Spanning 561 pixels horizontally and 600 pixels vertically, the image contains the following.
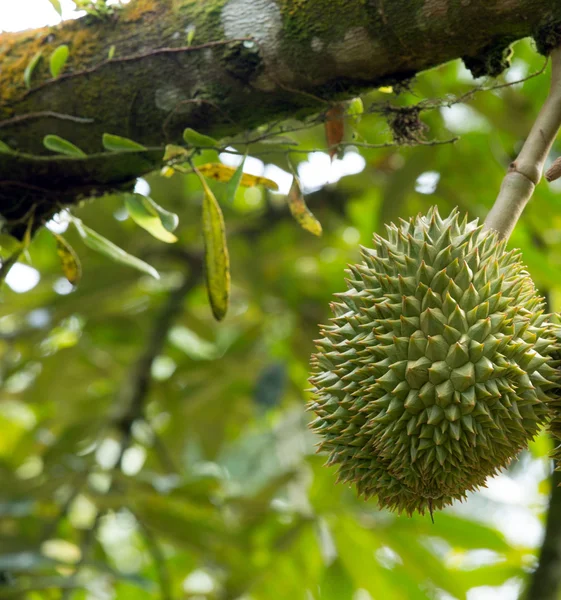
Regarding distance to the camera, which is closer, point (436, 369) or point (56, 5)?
point (436, 369)

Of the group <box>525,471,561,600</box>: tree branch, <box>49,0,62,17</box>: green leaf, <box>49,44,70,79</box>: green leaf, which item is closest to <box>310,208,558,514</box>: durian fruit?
<box>49,44,70,79</box>: green leaf

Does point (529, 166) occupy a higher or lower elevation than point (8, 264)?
higher

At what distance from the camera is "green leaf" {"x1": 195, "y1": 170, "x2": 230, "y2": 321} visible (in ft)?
5.31

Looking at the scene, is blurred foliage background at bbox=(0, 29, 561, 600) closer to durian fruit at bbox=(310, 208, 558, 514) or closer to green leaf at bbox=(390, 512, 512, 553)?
green leaf at bbox=(390, 512, 512, 553)

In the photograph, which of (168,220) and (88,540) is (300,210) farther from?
(88,540)

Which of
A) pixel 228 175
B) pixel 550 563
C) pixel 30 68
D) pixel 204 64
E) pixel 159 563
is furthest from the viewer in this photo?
pixel 159 563

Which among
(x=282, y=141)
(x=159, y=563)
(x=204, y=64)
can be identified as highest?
(x=204, y=64)

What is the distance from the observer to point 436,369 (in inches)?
49.4

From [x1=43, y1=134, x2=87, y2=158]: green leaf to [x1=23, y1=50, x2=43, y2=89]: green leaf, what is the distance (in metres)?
0.15

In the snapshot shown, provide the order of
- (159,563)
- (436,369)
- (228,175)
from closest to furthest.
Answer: (436,369) < (228,175) < (159,563)

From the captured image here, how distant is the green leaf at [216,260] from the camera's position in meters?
1.62

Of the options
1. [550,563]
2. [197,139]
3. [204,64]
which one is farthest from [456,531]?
[204,64]

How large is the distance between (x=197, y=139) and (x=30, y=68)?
0.47 metres

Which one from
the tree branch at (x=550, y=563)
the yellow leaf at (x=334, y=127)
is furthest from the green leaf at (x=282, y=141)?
the tree branch at (x=550, y=563)
